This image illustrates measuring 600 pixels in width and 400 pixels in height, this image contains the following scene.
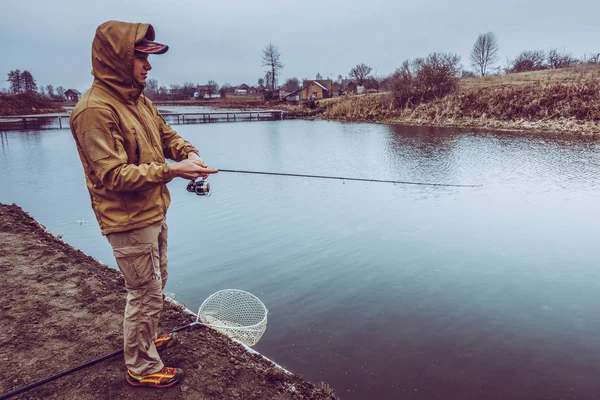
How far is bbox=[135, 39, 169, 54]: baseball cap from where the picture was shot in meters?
2.46

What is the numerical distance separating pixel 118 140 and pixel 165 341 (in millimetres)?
1940

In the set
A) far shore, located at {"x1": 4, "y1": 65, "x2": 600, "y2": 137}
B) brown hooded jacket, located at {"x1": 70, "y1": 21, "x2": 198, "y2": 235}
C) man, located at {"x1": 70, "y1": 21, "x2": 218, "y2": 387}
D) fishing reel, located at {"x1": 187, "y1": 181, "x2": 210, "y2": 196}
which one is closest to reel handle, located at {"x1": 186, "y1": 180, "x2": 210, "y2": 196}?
fishing reel, located at {"x1": 187, "y1": 181, "x2": 210, "y2": 196}

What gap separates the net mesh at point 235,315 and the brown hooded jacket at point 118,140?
5.41 feet

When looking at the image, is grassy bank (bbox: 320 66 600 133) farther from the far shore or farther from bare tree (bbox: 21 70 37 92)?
bare tree (bbox: 21 70 37 92)

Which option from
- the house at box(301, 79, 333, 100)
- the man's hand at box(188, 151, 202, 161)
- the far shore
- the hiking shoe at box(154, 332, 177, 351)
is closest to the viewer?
the man's hand at box(188, 151, 202, 161)

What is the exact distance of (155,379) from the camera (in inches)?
117

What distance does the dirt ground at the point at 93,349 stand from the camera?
9.83ft

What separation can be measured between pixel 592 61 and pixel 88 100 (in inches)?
1958

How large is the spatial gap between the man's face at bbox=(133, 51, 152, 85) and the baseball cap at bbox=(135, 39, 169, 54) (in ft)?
0.14

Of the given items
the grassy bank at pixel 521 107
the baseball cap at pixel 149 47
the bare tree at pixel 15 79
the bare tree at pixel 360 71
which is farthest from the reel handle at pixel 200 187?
the bare tree at pixel 15 79

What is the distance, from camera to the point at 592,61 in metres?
39.3

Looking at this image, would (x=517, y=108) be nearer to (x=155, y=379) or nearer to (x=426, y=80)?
(x=426, y=80)

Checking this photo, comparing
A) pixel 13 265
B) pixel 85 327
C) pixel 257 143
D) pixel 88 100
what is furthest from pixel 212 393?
pixel 257 143

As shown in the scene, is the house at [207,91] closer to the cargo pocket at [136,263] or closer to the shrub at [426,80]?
the shrub at [426,80]
